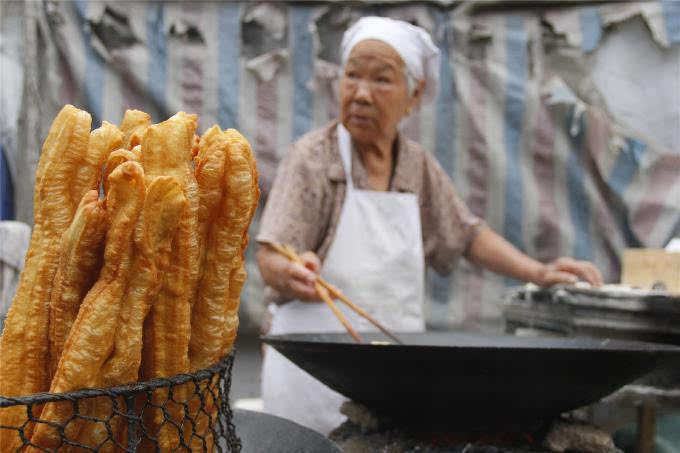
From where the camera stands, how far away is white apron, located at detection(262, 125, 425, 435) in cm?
238

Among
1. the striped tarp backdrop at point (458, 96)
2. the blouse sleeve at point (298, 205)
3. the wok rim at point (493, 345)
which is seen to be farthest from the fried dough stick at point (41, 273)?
the striped tarp backdrop at point (458, 96)

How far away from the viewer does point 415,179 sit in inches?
108

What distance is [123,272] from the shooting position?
79 centimetres

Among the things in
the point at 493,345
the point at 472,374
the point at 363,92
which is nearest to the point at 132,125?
the point at 472,374

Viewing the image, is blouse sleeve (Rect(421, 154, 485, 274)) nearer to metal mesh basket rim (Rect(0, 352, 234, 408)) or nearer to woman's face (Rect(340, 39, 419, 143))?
woman's face (Rect(340, 39, 419, 143))

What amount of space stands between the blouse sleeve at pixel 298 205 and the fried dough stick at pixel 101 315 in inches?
56.7

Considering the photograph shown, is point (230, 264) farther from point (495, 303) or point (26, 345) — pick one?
point (495, 303)

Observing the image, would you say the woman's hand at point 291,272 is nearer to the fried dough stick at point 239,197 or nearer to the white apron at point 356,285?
the white apron at point 356,285

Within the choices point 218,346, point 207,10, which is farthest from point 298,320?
point 207,10

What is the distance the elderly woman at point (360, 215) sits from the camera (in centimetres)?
239

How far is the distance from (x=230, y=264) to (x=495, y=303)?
10.7 feet

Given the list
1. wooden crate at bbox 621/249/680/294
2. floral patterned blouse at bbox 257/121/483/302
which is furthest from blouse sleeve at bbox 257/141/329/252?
wooden crate at bbox 621/249/680/294

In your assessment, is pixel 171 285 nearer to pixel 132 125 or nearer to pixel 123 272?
pixel 123 272

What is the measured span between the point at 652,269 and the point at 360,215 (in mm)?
1094
